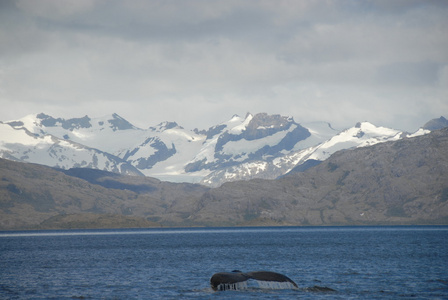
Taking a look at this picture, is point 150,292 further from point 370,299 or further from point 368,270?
point 368,270

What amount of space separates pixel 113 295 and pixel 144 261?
74607 mm

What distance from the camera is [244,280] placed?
104250 mm

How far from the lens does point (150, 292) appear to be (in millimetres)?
108875

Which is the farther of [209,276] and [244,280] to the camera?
[209,276]

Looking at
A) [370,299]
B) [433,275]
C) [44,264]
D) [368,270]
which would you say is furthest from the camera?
[44,264]

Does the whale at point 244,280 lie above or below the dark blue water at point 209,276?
above

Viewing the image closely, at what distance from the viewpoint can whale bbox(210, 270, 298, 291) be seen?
344ft

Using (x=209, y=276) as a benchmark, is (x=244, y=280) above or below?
above

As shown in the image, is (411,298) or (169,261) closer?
(411,298)

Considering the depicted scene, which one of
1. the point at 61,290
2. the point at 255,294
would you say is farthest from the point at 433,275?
the point at 61,290

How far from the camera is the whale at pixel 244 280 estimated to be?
104938 mm

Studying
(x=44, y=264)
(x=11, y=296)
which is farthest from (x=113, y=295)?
(x=44, y=264)

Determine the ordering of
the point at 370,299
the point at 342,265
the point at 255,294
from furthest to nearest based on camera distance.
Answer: the point at 342,265, the point at 255,294, the point at 370,299

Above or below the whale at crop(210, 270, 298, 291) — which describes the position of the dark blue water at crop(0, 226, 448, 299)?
below
